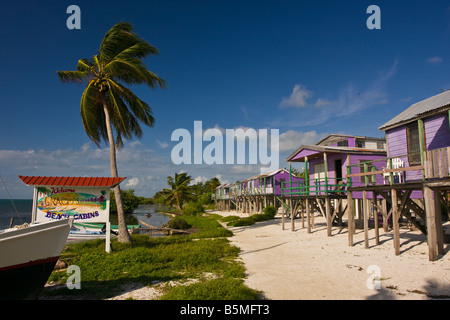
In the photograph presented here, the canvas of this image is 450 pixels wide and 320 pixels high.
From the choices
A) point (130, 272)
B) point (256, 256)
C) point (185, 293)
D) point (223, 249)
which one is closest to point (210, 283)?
point (185, 293)

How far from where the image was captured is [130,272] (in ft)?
29.9

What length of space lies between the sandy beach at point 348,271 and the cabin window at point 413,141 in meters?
3.82

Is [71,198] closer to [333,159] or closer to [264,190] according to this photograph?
[333,159]

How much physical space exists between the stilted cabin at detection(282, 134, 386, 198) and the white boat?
13030 millimetres

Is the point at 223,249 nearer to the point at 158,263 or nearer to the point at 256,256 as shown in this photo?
the point at 256,256

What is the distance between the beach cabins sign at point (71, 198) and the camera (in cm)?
1085

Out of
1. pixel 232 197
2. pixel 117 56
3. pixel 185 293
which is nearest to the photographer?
pixel 185 293

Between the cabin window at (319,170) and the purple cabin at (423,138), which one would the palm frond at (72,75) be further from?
the cabin window at (319,170)

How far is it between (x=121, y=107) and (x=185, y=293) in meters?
12.4

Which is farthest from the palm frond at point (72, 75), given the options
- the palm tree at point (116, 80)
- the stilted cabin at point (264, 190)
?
the stilted cabin at point (264, 190)

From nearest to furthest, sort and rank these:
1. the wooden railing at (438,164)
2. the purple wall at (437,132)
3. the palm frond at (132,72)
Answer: the wooden railing at (438,164) < the purple wall at (437,132) < the palm frond at (132,72)

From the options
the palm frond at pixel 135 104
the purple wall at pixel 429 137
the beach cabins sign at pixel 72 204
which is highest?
the palm frond at pixel 135 104

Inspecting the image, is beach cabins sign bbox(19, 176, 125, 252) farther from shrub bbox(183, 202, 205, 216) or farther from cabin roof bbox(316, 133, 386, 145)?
shrub bbox(183, 202, 205, 216)

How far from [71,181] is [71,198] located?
2.30 feet
